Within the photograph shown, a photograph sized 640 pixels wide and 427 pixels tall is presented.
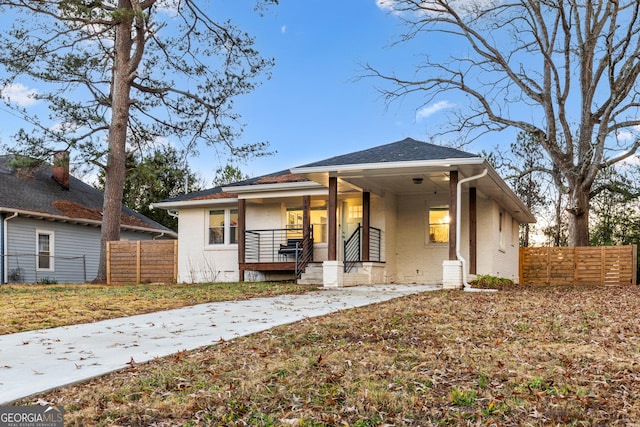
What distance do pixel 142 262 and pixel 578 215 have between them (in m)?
15.8

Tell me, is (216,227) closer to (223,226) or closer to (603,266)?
(223,226)

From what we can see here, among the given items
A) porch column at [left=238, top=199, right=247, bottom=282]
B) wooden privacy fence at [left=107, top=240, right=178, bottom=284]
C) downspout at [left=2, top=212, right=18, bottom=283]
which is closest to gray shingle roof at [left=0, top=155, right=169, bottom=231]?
downspout at [left=2, top=212, right=18, bottom=283]

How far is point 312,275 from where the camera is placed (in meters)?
16.2

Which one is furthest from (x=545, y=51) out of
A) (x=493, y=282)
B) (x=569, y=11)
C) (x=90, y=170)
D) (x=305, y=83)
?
(x=90, y=170)

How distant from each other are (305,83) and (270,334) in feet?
51.1

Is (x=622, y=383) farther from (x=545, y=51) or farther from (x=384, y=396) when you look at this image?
(x=545, y=51)

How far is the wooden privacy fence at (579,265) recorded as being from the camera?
2034 centimetres

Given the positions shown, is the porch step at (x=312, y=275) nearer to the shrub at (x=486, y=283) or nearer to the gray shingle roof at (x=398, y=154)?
the gray shingle roof at (x=398, y=154)

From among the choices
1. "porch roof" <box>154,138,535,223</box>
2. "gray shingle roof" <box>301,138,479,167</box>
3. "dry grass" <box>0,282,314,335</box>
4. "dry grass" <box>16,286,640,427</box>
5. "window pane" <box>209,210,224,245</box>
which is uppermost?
"gray shingle roof" <box>301,138,479,167</box>

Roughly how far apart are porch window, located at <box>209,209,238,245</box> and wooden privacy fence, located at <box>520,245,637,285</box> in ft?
36.4

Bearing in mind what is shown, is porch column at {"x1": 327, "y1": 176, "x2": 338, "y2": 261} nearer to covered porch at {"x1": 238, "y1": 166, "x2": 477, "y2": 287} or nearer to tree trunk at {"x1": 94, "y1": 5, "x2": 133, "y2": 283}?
covered porch at {"x1": 238, "y1": 166, "x2": 477, "y2": 287}

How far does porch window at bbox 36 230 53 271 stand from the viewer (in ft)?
72.4

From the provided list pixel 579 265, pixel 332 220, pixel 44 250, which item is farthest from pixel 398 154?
pixel 44 250

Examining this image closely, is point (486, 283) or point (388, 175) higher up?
point (388, 175)
